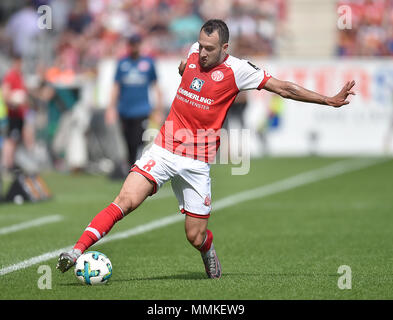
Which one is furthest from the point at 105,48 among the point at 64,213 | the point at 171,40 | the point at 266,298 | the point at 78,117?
the point at 266,298

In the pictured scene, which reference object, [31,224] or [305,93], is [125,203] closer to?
[305,93]

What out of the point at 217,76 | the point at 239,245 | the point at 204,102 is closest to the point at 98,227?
the point at 204,102

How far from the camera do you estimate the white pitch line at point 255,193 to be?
8938mm

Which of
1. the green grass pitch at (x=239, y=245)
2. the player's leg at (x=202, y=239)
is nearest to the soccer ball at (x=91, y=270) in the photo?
the green grass pitch at (x=239, y=245)

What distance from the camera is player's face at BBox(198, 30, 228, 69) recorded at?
25.1ft

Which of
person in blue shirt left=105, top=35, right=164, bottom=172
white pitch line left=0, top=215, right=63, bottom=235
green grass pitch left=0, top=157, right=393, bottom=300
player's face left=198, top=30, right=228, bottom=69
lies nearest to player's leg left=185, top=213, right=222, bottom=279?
green grass pitch left=0, top=157, right=393, bottom=300

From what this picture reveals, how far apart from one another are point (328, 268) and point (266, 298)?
5.73ft

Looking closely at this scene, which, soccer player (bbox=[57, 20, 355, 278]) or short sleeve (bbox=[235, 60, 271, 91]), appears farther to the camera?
short sleeve (bbox=[235, 60, 271, 91])

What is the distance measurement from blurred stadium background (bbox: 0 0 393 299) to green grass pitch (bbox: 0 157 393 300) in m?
0.02

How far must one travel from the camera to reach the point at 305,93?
25.3ft

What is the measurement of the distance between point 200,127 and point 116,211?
3.30 ft

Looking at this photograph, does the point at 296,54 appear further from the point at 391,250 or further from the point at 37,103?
the point at 391,250

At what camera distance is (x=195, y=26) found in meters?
28.3

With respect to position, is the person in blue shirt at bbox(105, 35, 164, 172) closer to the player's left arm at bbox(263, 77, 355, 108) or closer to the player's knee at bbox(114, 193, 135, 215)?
the player's left arm at bbox(263, 77, 355, 108)
